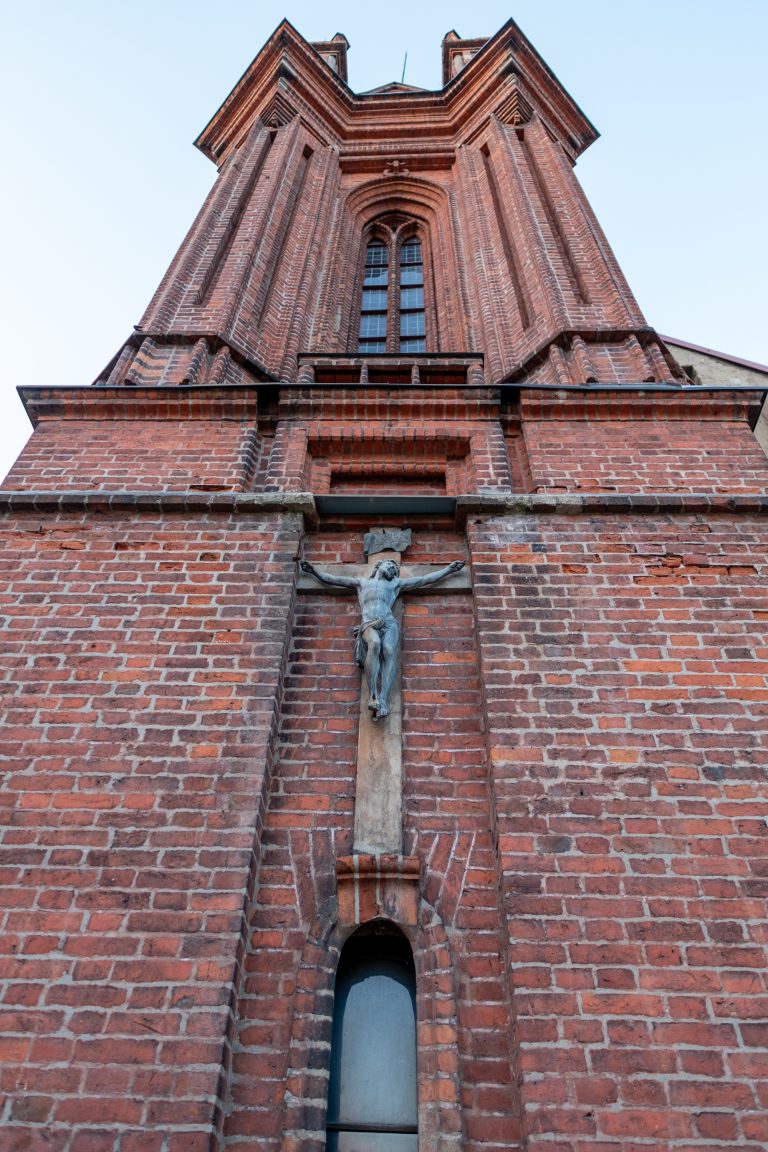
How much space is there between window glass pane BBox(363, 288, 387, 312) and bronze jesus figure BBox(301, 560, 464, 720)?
6738mm

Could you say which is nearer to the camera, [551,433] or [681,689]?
[681,689]

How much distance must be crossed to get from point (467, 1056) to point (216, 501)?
3494 millimetres

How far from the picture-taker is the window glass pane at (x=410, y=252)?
12.4 meters

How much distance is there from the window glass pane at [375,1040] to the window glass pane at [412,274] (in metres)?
9.76

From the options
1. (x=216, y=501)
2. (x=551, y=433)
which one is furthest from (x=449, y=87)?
(x=216, y=501)

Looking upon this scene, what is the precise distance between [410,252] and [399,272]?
32.9 inches

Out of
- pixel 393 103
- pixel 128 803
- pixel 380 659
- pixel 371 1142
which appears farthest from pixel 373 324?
pixel 371 1142

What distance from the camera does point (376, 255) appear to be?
12.6m

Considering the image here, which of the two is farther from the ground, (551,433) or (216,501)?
(551,433)

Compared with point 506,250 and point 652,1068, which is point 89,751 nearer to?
point 652,1068

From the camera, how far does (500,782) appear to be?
4043 millimetres

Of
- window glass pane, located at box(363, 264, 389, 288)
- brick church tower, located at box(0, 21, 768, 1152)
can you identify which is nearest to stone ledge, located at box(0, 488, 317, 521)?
brick church tower, located at box(0, 21, 768, 1152)

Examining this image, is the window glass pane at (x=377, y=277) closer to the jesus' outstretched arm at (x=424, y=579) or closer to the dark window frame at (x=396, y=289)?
the dark window frame at (x=396, y=289)

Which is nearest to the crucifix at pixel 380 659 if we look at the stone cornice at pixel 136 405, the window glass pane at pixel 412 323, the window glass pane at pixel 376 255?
the stone cornice at pixel 136 405
